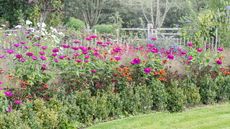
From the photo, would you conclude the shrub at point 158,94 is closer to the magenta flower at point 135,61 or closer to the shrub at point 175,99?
the shrub at point 175,99

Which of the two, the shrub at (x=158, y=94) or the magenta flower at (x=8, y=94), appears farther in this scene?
the shrub at (x=158, y=94)

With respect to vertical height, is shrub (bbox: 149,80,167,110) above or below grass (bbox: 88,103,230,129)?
above

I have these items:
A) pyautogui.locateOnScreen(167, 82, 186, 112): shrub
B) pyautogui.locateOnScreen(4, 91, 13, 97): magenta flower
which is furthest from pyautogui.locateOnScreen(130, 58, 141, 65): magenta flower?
pyautogui.locateOnScreen(4, 91, 13, 97): magenta flower

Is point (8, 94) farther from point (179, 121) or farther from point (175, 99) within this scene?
point (175, 99)

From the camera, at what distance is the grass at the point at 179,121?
21.4 feet

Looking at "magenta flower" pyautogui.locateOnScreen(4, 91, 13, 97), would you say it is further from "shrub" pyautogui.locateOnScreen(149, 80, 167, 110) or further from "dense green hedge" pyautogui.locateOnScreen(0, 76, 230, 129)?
"shrub" pyautogui.locateOnScreen(149, 80, 167, 110)

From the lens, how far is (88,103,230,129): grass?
21.4 ft

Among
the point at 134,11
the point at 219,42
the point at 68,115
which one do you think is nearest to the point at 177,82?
the point at 68,115

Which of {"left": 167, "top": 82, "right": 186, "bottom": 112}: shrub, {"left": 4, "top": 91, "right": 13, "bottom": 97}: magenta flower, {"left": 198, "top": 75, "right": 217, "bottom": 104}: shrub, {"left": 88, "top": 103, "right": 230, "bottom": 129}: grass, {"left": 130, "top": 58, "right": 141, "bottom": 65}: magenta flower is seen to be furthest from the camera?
{"left": 198, "top": 75, "right": 217, "bottom": 104}: shrub

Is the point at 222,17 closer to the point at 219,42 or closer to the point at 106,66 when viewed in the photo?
the point at 219,42

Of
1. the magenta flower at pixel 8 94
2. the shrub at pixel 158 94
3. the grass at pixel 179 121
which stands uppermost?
the magenta flower at pixel 8 94

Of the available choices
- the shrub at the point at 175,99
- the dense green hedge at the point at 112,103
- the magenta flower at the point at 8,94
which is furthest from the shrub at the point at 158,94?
the magenta flower at the point at 8,94

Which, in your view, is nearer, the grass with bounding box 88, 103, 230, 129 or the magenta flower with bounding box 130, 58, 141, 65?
the grass with bounding box 88, 103, 230, 129

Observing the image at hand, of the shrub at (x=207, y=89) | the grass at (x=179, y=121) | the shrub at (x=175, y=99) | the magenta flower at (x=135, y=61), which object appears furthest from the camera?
the shrub at (x=207, y=89)
